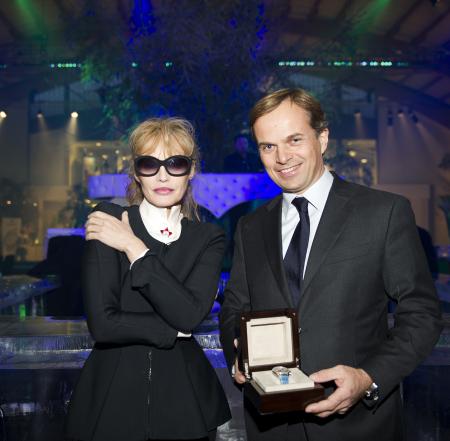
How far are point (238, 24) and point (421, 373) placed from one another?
7860 mm

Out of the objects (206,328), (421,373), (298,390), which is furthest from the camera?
(206,328)

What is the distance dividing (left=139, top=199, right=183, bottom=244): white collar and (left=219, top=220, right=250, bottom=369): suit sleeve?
1.06ft

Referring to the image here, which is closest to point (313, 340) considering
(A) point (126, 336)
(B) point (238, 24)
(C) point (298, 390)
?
(C) point (298, 390)

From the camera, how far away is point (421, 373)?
2986 millimetres

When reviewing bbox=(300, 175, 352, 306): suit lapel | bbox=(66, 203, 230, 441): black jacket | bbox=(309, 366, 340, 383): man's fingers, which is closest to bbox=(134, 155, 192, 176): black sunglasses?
bbox=(66, 203, 230, 441): black jacket

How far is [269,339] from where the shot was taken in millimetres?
1467

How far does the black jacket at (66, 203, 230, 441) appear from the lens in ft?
5.18

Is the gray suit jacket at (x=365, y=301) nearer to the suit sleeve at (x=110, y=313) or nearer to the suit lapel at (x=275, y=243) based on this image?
the suit lapel at (x=275, y=243)

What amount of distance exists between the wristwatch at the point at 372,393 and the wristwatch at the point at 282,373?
12.1 inches

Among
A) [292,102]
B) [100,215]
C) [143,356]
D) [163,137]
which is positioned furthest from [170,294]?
[292,102]

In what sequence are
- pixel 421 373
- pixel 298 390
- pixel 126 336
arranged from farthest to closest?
pixel 421 373, pixel 126 336, pixel 298 390

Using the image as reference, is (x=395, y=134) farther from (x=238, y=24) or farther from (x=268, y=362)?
(x=268, y=362)

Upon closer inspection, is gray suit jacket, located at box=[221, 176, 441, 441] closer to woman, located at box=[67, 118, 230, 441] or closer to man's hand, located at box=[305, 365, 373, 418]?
man's hand, located at box=[305, 365, 373, 418]

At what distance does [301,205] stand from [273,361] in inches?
24.6
